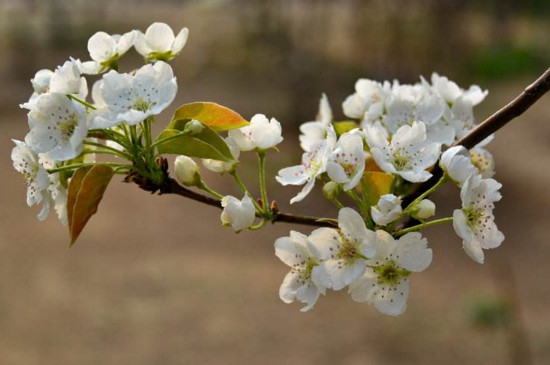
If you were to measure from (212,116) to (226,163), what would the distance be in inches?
2.6

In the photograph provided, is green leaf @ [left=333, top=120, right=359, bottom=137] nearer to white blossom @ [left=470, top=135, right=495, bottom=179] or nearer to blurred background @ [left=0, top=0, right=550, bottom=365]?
white blossom @ [left=470, top=135, right=495, bottom=179]

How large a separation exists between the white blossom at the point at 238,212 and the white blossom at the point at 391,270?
0.09 m

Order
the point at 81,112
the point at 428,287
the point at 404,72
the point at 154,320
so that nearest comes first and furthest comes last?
the point at 81,112 < the point at 154,320 < the point at 428,287 < the point at 404,72

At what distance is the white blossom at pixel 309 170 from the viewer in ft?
1.97

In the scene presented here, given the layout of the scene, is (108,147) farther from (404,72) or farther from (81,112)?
(404,72)

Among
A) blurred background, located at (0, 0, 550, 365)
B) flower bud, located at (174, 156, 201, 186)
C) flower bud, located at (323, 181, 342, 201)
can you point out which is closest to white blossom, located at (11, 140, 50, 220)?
flower bud, located at (174, 156, 201, 186)

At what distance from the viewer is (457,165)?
1.97 ft

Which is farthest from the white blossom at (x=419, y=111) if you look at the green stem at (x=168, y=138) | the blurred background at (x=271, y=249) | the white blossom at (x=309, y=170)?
the blurred background at (x=271, y=249)

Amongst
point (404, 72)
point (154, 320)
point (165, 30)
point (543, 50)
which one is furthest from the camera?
point (543, 50)

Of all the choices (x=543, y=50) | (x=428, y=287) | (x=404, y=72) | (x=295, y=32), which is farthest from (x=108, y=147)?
(x=543, y=50)

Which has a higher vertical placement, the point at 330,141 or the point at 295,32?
the point at 330,141

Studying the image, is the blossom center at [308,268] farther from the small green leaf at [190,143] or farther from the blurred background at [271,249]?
the blurred background at [271,249]

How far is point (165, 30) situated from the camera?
0.69 m

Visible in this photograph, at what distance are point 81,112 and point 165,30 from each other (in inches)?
6.0
